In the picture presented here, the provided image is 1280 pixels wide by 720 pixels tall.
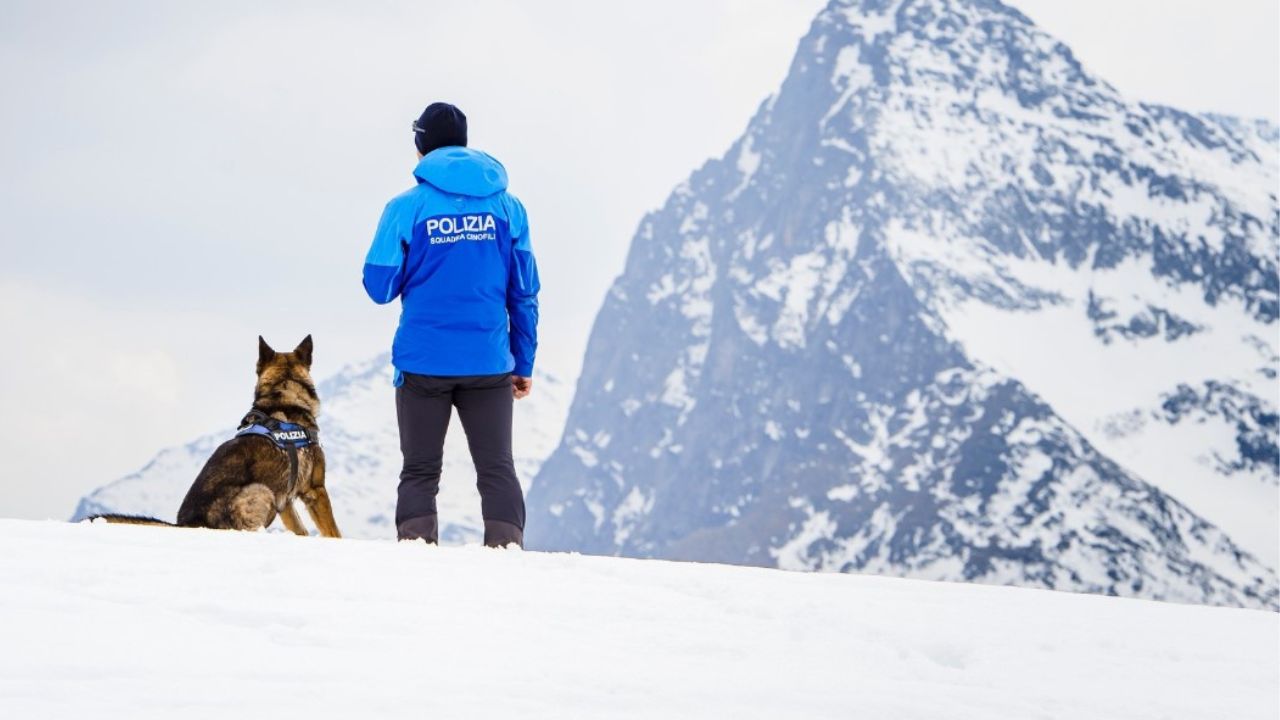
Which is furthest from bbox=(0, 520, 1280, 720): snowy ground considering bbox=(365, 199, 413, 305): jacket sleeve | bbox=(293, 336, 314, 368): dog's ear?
bbox=(293, 336, 314, 368): dog's ear

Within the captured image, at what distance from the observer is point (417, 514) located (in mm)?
8742

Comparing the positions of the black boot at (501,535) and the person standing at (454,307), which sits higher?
the person standing at (454,307)

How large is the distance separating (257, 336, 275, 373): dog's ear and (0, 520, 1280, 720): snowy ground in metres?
2.40

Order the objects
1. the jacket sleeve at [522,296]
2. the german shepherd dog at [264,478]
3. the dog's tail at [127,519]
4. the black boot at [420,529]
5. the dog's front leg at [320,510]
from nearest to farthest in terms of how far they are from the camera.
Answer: the dog's tail at [127,519]
the german shepherd dog at [264,478]
the black boot at [420,529]
the jacket sleeve at [522,296]
the dog's front leg at [320,510]

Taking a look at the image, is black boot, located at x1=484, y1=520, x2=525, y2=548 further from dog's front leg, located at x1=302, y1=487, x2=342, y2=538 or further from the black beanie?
the black beanie

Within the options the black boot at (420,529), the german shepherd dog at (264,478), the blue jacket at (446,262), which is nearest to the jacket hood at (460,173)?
the blue jacket at (446,262)

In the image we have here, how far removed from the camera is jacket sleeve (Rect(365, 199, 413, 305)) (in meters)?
8.52

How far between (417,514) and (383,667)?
429cm

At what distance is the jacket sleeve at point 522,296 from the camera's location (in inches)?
347

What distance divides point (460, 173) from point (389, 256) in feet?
2.41

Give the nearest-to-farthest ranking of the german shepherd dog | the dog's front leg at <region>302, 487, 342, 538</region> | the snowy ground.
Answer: the snowy ground, the german shepherd dog, the dog's front leg at <region>302, 487, 342, 538</region>

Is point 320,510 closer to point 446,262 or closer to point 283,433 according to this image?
point 283,433

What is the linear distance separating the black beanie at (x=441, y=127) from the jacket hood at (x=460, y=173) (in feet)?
0.95

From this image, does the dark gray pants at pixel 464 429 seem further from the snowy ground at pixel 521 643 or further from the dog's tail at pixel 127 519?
the dog's tail at pixel 127 519
